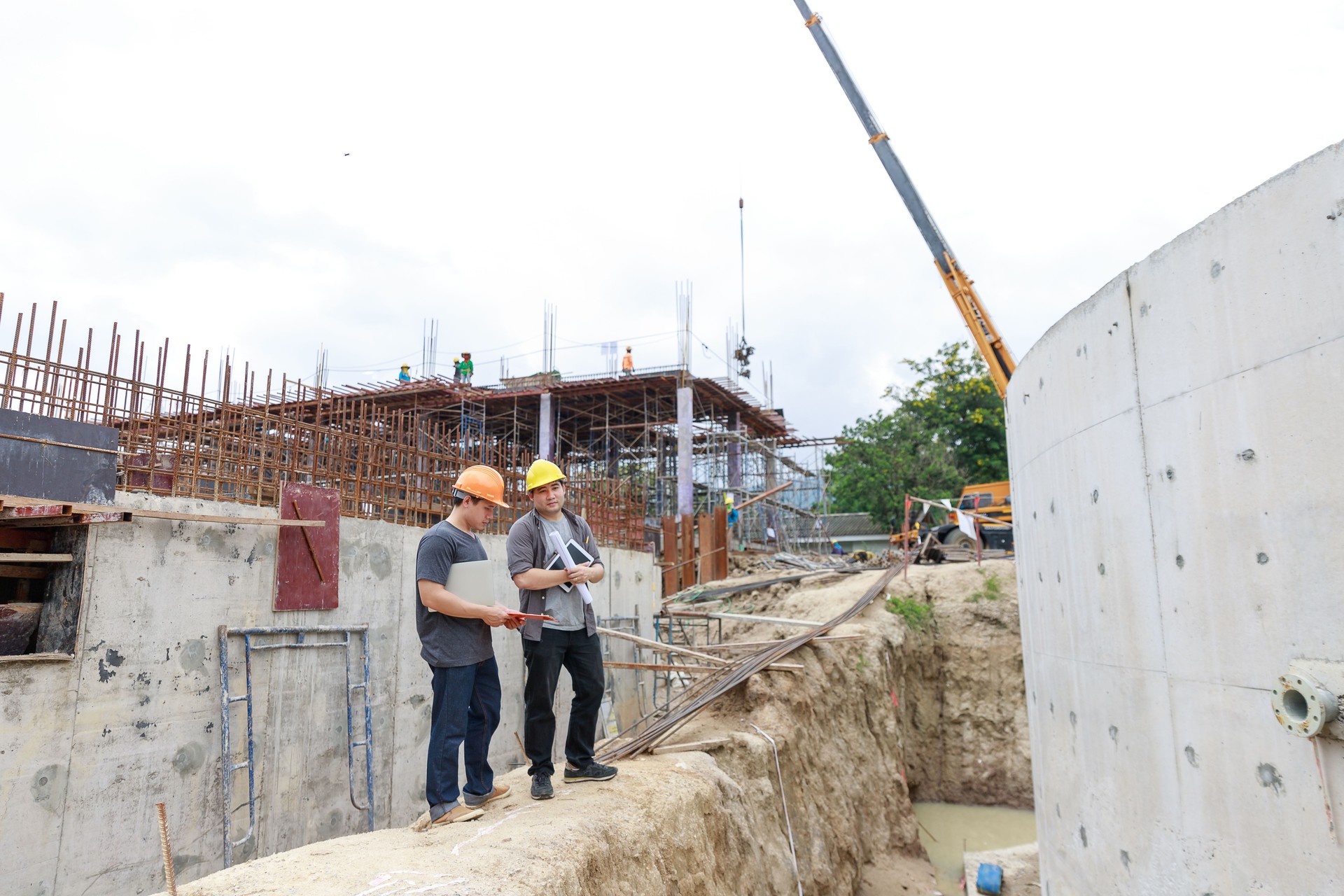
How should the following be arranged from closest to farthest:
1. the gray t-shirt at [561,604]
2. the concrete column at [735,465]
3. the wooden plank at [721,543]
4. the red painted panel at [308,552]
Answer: the gray t-shirt at [561,604] < the red painted panel at [308,552] < the wooden plank at [721,543] < the concrete column at [735,465]

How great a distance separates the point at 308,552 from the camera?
Result: 7258mm

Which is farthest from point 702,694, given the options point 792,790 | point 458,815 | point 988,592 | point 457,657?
point 988,592

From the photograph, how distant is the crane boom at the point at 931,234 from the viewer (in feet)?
43.6

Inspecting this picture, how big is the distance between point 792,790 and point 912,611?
6891mm

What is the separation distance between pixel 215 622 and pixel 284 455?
1924 millimetres

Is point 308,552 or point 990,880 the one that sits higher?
point 308,552

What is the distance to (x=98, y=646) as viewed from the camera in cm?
562

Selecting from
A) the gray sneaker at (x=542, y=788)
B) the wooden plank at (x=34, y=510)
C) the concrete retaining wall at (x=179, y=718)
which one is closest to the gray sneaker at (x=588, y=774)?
the gray sneaker at (x=542, y=788)

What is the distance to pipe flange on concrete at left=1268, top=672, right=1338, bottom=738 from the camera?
261cm

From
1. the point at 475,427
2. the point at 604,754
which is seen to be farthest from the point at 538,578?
the point at 475,427

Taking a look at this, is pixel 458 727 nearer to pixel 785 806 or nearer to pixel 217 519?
pixel 217 519

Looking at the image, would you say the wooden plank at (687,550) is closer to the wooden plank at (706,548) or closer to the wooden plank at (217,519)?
the wooden plank at (706,548)

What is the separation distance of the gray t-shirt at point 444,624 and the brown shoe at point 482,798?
30.6 inches

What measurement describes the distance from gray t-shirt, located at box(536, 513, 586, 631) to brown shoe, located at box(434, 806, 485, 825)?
103cm
